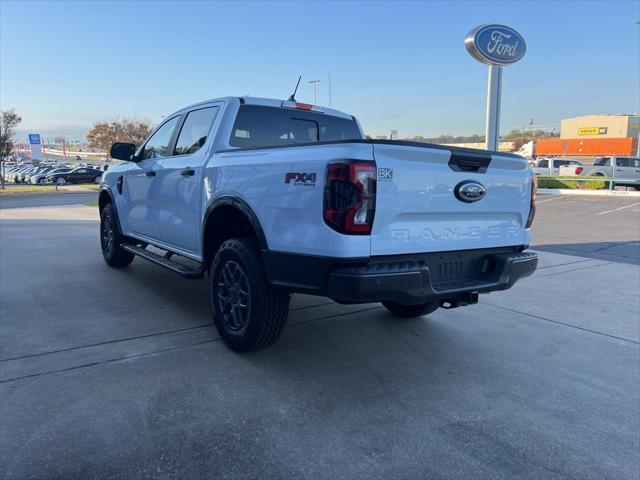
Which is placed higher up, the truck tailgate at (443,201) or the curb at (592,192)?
the truck tailgate at (443,201)

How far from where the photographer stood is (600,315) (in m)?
5.16

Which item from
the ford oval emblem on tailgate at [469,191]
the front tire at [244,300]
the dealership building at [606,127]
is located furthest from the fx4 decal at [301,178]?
the dealership building at [606,127]

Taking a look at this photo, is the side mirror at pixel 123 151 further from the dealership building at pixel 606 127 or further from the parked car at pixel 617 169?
the dealership building at pixel 606 127

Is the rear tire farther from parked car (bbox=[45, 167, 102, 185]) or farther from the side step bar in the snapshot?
parked car (bbox=[45, 167, 102, 185])

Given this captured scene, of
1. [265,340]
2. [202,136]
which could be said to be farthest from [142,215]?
[265,340]

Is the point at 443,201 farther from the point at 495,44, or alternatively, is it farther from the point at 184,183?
the point at 495,44

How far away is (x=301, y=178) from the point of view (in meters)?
2.99

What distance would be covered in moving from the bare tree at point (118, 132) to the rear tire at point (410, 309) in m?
50.5

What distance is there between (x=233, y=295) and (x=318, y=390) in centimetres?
103

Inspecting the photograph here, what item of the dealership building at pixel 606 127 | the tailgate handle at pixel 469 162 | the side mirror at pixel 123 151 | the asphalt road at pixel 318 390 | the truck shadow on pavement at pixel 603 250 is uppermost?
the dealership building at pixel 606 127

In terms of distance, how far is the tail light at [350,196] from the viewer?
9.04 ft

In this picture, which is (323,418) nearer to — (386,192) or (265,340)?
(265,340)

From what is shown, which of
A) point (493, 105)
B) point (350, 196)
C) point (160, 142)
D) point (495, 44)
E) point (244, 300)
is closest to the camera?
point (350, 196)

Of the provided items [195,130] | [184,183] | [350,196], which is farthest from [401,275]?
[195,130]
